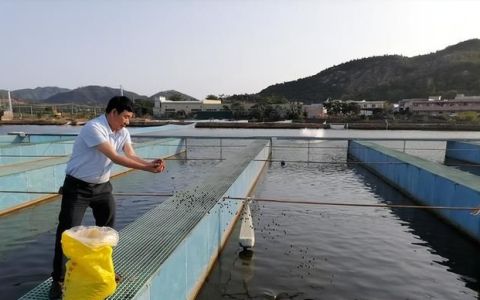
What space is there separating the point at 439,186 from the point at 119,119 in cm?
1082

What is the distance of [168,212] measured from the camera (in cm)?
727

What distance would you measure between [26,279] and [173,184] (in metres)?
9.31

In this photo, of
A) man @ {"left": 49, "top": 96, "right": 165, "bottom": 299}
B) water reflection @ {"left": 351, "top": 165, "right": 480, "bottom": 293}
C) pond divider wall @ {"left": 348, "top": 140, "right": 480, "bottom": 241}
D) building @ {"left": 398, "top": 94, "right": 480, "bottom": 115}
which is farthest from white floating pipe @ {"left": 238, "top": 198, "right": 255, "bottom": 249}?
building @ {"left": 398, "top": 94, "right": 480, "bottom": 115}

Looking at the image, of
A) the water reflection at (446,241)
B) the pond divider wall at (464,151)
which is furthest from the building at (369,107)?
the water reflection at (446,241)

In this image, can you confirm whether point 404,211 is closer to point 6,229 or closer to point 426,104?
point 6,229

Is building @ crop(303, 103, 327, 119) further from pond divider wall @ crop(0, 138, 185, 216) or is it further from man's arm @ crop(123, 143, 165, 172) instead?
man's arm @ crop(123, 143, 165, 172)

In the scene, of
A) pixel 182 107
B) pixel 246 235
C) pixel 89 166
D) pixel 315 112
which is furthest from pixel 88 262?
pixel 182 107

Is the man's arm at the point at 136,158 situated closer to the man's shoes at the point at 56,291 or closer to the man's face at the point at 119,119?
the man's face at the point at 119,119

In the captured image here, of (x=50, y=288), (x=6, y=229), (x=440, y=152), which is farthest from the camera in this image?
(x=440, y=152)

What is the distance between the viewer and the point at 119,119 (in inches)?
149

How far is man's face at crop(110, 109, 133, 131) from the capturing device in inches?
148

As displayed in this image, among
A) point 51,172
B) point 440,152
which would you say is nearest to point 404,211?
point 51,172

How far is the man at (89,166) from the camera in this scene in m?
3.57

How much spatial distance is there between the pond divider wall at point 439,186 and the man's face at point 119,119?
882 centimetres
